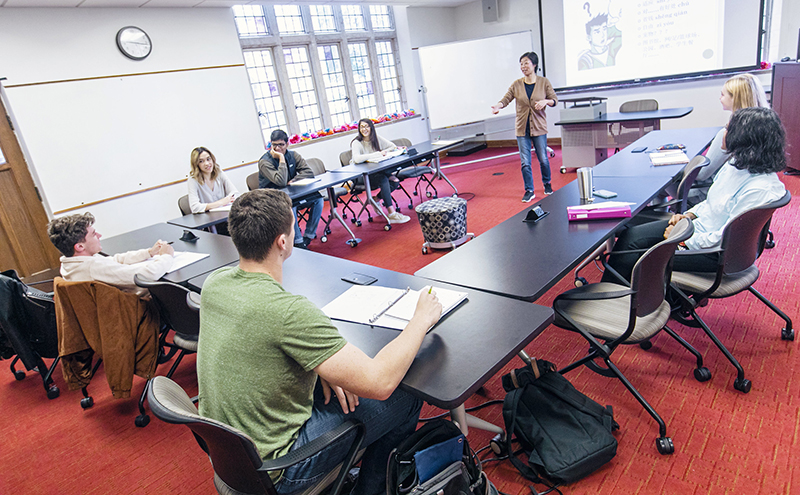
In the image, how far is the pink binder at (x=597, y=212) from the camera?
Result: 2.37 metres

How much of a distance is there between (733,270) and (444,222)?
2285mm

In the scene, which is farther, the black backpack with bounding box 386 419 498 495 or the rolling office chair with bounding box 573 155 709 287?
the rolling office chair with bounding box 573 155 709 287

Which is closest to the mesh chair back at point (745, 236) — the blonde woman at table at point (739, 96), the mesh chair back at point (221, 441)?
the blonde woman at table at point (739, 96)

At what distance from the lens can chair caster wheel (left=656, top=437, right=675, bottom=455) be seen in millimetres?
1812

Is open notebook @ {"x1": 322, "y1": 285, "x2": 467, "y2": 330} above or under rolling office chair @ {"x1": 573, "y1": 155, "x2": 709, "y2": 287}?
above

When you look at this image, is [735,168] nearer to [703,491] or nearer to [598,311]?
[598,311]

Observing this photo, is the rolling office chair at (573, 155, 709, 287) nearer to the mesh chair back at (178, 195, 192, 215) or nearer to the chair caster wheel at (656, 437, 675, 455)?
the chair caster wheel at (656, 437, 675, 455)

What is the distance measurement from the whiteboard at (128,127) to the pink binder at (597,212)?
16.2ft

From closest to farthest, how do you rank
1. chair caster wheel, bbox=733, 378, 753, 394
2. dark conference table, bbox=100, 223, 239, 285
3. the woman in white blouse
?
1. chair caster wheel, bbox=733, 378, 753, 394
2. dark conference table, bbox=100, 223, 239, 285
3. the woman in white blouse

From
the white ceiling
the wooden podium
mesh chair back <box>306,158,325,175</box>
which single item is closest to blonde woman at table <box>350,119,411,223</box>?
mesh chair back <box>306,158,325,175</box>

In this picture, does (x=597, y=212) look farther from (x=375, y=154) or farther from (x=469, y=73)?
(x=469, y=73)

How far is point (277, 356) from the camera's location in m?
1.26

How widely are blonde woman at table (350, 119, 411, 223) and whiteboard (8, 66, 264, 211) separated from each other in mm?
1782

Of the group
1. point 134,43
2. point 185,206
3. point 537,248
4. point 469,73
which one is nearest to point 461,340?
point 537,248
